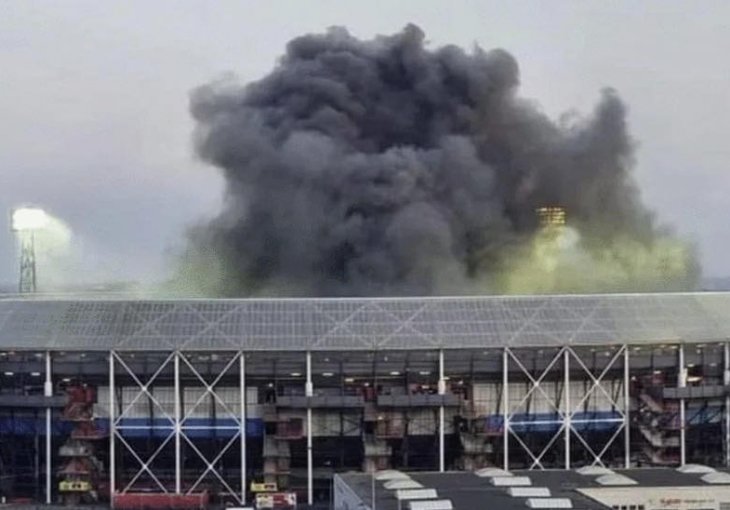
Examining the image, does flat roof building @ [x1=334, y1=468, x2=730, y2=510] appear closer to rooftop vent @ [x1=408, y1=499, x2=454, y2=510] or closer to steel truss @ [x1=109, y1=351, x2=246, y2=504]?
rooftop vent @ [x1=408, y1=499, x2=454, y2=510]

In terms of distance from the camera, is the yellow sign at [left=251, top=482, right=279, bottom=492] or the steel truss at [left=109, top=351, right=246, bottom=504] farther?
the steel truss at [left=109, top=351, right=246, bottom=504]

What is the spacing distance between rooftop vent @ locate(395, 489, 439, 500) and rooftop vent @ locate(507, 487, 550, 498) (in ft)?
9.05

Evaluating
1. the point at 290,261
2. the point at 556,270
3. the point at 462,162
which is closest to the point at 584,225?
the point at 556,270

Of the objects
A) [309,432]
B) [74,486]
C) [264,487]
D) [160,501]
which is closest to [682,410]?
[309,432]

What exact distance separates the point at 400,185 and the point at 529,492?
102 ft

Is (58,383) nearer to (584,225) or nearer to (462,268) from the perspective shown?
(462,268)

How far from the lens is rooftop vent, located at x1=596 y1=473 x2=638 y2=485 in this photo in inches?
1951

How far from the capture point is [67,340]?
194ft

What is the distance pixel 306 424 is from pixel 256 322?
16.2 feet

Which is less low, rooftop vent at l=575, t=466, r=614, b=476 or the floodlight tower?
the floodlight tower

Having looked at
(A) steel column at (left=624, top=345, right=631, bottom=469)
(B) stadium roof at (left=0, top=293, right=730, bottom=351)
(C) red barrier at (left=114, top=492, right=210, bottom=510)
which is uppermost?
(B) stadium roof at (left=0, top=293, right=730, bottom=351)

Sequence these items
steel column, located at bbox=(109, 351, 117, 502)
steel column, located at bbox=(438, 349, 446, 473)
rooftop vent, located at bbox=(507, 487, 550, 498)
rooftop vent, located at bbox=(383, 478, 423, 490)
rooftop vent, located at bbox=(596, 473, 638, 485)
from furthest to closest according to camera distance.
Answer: steel column, located at bbox=(438, 349, 446, 473)
steel column, located at bbox=(109, 351, 117, 502)
rooftop vent, located at bbox=(596, 473, 638, 485)
rooftop vent, located at bbox=(383, 478, 423, 490)
rooftop vent, located at bbox=(507, 487, 550, 498)

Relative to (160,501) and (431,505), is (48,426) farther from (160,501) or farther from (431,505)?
(431,505)

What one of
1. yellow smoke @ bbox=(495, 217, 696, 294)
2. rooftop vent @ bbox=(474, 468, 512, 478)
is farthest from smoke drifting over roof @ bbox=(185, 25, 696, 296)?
rooftop vent @ bbox=(474, 468, 512, 478)
